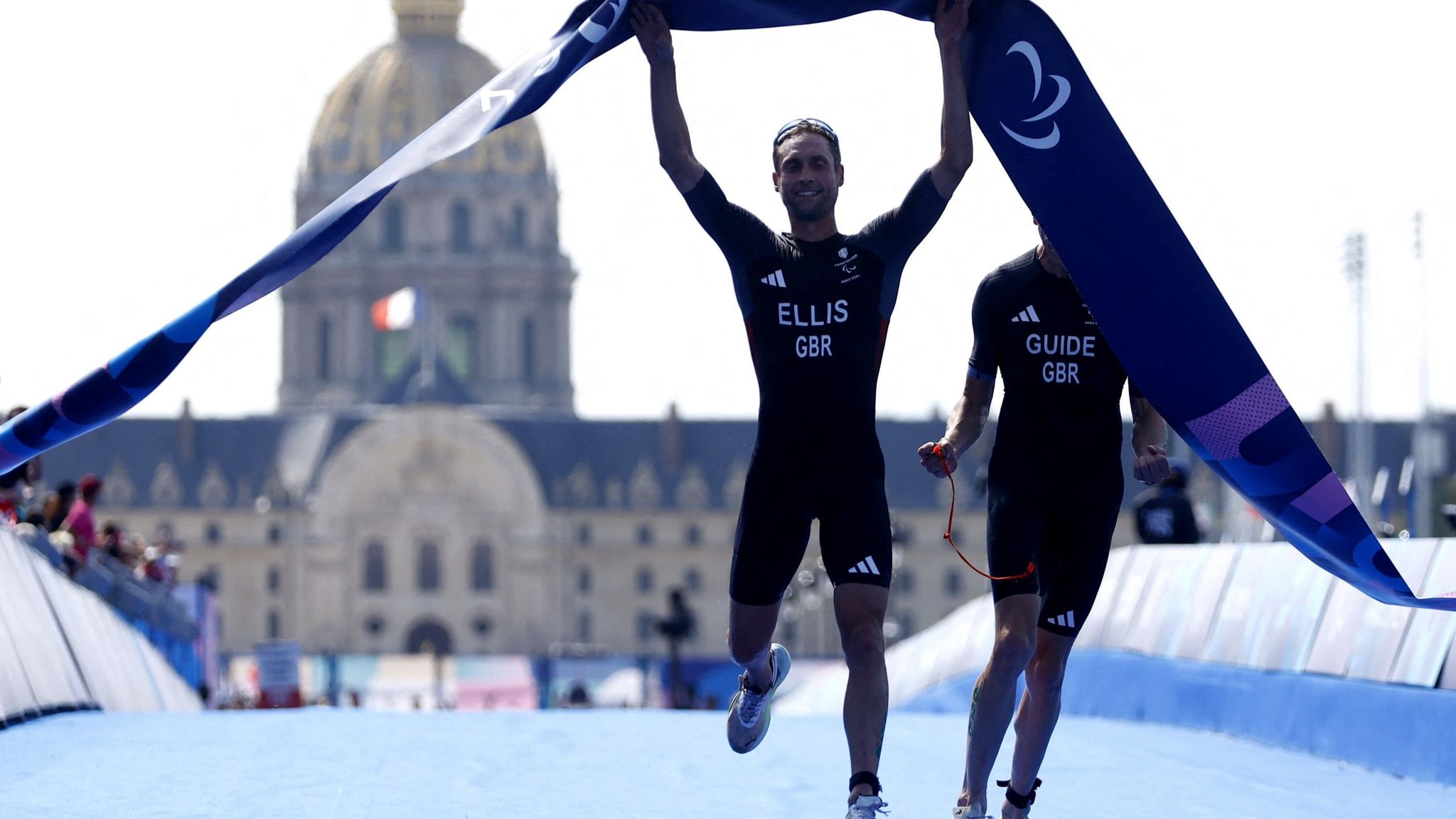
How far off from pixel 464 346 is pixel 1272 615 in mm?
124585

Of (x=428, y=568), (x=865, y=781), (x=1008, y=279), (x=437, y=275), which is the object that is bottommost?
(x=428, y=568)

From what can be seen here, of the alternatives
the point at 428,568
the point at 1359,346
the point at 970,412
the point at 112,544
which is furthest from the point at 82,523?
the point at 428,568

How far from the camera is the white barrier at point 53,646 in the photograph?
1220 centimetres

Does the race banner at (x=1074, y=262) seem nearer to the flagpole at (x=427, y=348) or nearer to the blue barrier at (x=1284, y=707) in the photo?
the blue barrier at (x=1284, y=707)

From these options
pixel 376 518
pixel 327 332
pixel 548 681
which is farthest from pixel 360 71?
pixel 548 681

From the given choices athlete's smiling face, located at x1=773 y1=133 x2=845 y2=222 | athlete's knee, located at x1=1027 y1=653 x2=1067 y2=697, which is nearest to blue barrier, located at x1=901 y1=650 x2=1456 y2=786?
athlete's knee, located at x1=1027 y1=653 x2=1067 y2=697

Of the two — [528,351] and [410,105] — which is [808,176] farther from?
[410,105]

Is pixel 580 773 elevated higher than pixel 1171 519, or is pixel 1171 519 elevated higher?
pixel 1171 519

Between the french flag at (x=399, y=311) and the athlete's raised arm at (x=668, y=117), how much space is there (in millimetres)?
110791

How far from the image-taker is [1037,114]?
8133 millimetres

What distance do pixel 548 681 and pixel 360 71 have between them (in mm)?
67104

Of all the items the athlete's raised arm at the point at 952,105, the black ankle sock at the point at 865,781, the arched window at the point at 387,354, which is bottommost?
the black ankle sock at the point at 865,781

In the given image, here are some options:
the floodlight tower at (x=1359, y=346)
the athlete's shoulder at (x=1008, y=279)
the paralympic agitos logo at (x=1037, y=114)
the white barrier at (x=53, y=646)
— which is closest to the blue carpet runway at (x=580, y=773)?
the white barrier at (x=53, y=646)

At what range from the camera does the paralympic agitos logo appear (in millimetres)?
8125
